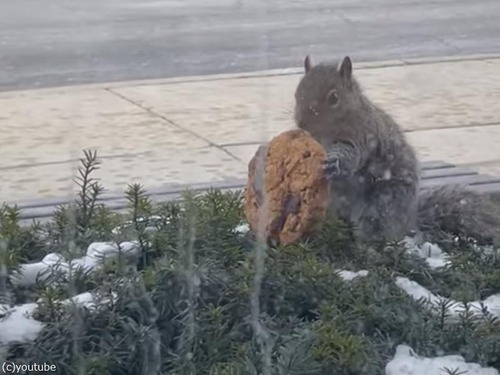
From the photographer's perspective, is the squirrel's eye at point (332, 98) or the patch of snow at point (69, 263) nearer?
the patch of snow at point (69, 263)

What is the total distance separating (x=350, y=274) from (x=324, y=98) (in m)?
0.96

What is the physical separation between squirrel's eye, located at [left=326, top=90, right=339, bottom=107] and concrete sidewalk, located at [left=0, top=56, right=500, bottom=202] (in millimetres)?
1656

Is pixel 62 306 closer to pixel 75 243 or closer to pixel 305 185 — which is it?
pixel 75 243

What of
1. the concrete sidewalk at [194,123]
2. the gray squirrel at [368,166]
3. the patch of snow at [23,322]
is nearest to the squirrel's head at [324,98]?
the gray squirrel at [368,166]

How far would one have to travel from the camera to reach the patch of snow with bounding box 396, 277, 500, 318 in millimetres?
4324

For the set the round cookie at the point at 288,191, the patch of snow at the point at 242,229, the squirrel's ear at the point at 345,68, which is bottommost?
the patch of snow at the point at 242,229

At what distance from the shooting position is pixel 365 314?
4.16 meters

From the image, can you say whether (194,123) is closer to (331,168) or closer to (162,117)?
(162,117)

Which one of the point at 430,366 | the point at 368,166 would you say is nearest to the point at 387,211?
the point at 368,166

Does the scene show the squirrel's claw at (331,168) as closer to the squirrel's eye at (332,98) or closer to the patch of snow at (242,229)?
the patch of snow at (242,229)

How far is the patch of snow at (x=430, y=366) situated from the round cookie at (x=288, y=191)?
0.85 meters

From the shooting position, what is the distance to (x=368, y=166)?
17.2ft

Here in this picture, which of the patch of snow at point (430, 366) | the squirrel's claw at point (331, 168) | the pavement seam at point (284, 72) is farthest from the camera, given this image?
the pavement seam at point (284, 72)

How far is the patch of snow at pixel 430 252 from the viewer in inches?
193
